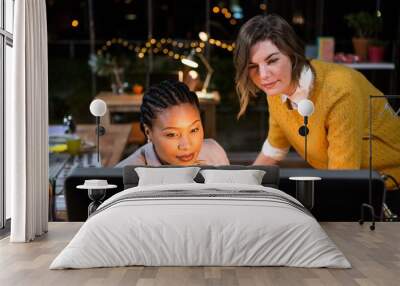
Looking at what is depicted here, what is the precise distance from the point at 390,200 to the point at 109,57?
15.5 ft

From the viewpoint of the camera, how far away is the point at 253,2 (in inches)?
460

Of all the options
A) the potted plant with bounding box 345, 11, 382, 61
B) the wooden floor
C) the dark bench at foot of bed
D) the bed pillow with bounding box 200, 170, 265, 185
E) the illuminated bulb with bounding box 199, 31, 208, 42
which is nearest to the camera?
the wooden floor

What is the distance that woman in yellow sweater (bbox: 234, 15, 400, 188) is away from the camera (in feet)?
29.3

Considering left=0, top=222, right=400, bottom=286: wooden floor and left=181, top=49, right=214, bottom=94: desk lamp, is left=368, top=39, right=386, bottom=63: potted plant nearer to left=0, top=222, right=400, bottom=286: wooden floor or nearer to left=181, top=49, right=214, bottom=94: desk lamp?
left=181, top=49, right=214, bottom=94: desk lamp

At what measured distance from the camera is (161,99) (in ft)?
30.7

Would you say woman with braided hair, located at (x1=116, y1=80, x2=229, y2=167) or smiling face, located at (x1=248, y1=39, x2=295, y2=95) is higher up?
smiling face, located at (x1=248, y1=39, x2=295, y2=95)

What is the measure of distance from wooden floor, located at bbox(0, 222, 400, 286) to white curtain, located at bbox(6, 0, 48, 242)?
42cm

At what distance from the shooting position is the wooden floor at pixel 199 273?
4.98 meters

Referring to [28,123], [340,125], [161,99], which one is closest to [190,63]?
[161,99]

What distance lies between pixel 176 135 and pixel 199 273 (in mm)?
3950

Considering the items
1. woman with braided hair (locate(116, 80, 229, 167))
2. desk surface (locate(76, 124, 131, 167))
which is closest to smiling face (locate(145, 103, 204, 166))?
woman with braided hair (locate(116, 80, 229, 167))

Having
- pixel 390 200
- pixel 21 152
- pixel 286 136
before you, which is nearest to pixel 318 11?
pixel 286 136

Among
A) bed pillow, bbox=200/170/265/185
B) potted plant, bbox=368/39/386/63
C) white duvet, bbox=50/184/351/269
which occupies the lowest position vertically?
white duvet, bbox=50/184/351/269

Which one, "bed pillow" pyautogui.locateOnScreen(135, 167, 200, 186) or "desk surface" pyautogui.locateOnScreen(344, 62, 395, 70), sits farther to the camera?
"desk surface" pyautogui.locateOnScreen(344, 62, 395, 70)
